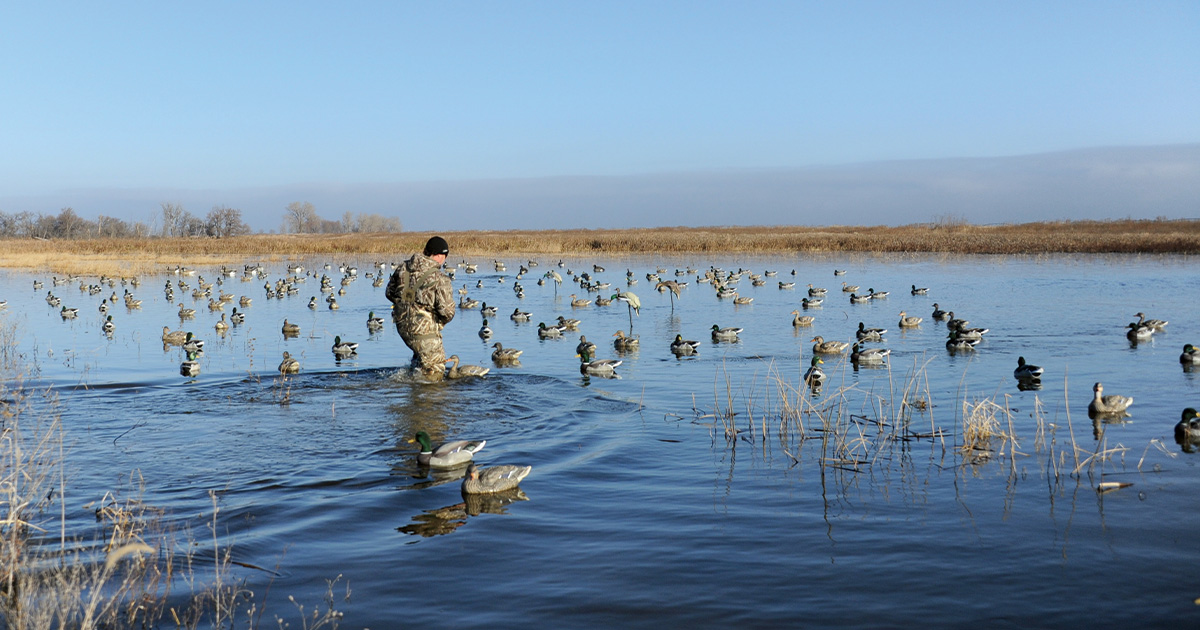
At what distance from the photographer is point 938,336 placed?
22750 millimetres

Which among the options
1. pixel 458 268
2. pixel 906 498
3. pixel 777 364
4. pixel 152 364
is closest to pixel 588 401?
pixel 777 364

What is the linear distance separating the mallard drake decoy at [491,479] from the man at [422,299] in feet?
18.4

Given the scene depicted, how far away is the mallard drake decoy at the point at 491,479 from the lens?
9297 millimetres

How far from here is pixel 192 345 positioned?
19984 millimetres

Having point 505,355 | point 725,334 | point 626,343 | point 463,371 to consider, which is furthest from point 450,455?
point 725,334

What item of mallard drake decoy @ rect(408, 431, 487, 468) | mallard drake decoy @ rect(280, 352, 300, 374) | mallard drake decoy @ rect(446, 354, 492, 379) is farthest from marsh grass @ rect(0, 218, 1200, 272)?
mallard drake decoy @ rect(408, 431, 487, 468)

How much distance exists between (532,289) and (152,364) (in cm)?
2050

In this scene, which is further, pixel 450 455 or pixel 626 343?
pixel 626 343

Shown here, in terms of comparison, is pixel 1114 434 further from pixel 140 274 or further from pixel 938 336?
pixel 140 274

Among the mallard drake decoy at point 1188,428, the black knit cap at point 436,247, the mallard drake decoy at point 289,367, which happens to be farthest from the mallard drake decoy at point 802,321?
the mallard drake decoy at point 1188,428

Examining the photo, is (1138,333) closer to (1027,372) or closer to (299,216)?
(1027,372)

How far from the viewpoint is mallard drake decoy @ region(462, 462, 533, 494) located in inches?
366

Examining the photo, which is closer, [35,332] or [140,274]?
[35,332]

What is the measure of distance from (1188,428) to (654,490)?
674 cm
